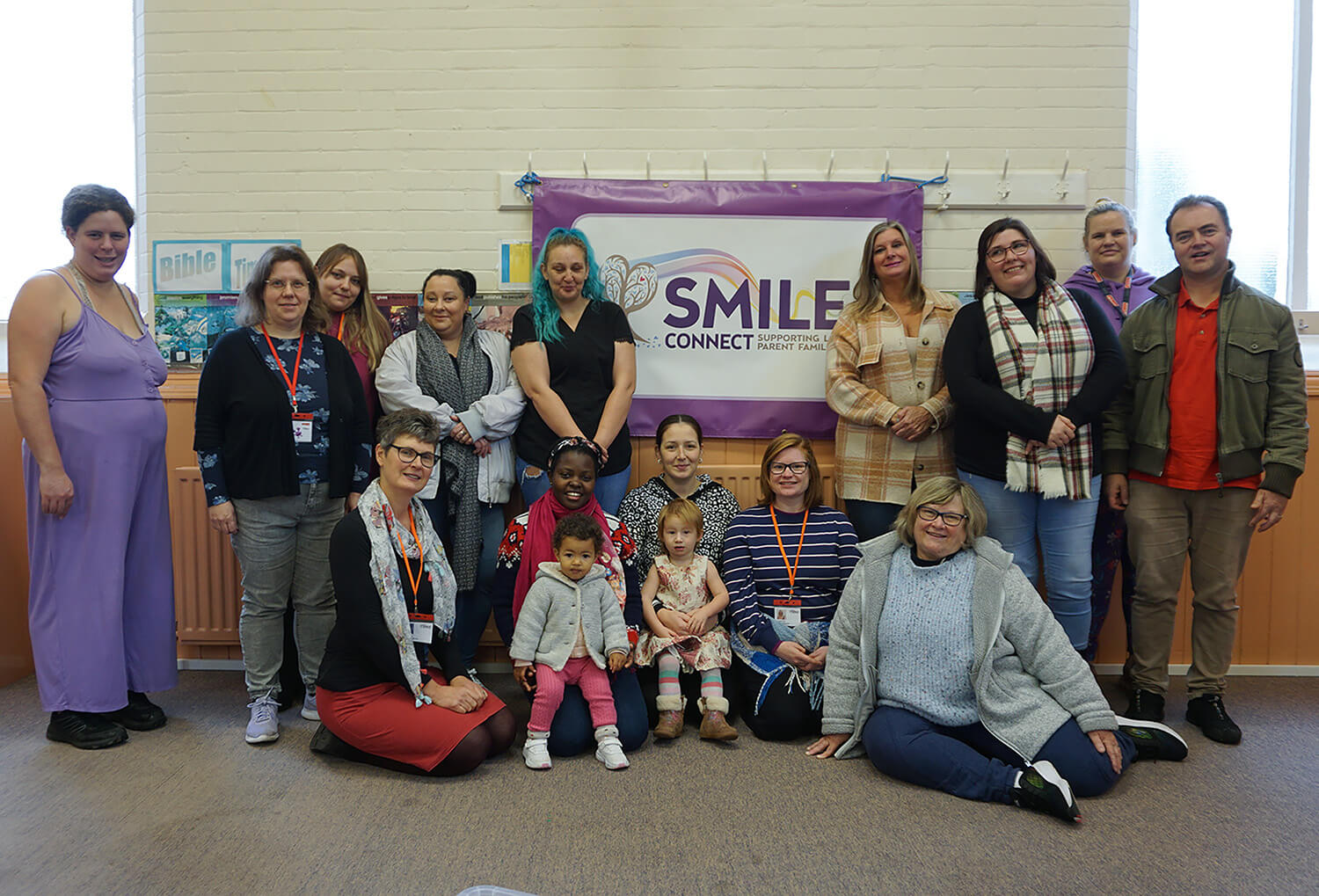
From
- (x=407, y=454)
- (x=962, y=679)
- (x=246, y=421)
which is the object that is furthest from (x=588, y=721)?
(x=246, y=421)

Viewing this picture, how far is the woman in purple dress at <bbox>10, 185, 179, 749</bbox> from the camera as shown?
2.68m

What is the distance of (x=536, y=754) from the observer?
2.61 meters

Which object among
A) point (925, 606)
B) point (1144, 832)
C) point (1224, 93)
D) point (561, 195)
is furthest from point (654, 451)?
point (1224, 93)

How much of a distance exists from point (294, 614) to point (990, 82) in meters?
3.32

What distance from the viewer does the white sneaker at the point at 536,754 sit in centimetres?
259

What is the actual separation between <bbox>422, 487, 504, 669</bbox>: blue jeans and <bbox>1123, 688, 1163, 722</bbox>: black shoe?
7.37 feet

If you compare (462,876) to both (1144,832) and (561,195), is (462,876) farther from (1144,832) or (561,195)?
(561,195)

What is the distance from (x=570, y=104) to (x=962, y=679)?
257 cm

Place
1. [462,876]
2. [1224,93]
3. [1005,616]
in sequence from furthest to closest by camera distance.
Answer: [1224,93], [1005,616], [462,876]

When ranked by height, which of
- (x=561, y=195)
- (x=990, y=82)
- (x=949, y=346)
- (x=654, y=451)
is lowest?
(x=654, y=451)

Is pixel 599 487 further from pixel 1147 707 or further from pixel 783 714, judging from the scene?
pixel 1147 707

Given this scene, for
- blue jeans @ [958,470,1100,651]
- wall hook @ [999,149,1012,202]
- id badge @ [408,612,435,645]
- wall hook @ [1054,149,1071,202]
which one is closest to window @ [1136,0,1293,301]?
wall hook @ [1054,149,1071,202]

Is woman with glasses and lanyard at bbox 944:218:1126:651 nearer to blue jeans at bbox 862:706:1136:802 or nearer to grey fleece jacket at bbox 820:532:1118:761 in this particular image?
grey fleece jacket at bbox 820:532:1118:761

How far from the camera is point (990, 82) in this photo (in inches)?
138
